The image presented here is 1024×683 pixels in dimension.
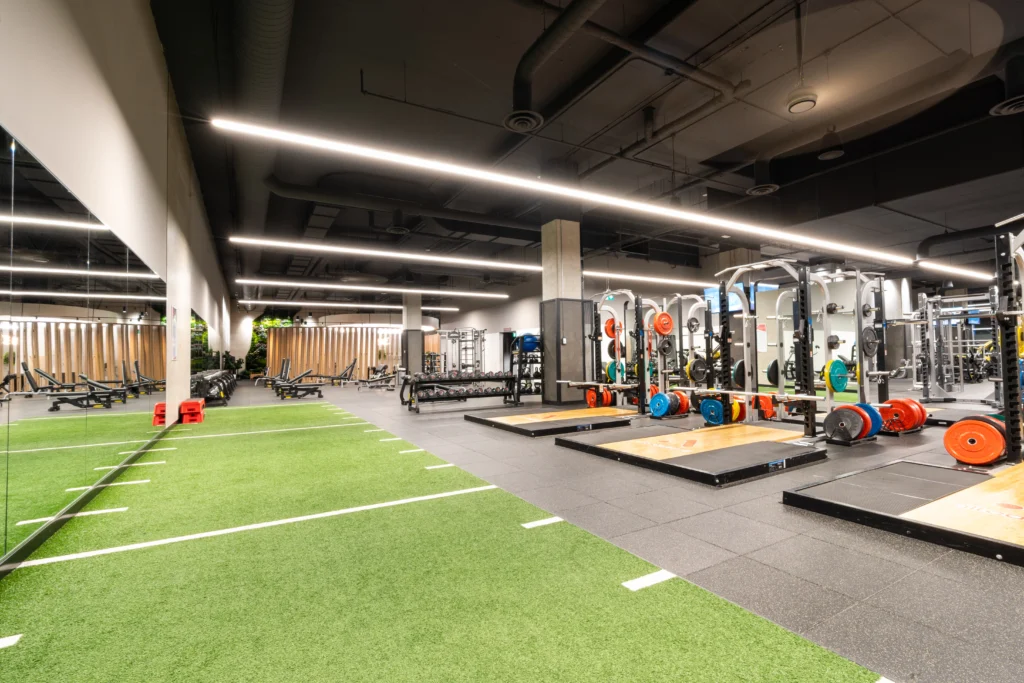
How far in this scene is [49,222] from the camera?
2795 millimetres

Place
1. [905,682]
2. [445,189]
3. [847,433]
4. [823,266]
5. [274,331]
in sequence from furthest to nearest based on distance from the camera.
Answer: [274,331] → [823,266] → [445,189] → [847,433] → [905,682]

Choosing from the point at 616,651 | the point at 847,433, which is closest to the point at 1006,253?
the point at 847,433

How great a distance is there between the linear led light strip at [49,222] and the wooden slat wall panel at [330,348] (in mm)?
19128

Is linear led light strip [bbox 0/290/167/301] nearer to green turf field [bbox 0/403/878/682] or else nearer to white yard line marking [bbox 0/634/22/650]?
green turf field [bbox 0/403/878/682]

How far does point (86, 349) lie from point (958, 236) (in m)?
16.0

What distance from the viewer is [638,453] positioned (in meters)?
4.57

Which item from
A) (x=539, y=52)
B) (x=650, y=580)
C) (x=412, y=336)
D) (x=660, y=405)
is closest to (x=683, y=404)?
(x=660, y=405)

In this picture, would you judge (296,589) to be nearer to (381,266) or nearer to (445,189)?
(445,189)

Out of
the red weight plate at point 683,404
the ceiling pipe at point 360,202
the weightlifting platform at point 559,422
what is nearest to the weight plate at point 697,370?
the red weight plate at point 683,404

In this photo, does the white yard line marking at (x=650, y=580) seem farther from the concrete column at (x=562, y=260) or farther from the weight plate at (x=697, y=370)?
the concrete column at (x=562, y=260)

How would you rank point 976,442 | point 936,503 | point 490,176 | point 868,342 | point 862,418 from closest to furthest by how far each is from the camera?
point 936,503, point 976,442, point 862,418, point 868,342, point 490,176

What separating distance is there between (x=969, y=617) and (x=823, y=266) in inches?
521

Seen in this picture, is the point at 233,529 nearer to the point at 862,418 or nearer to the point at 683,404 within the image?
the point at 862,418

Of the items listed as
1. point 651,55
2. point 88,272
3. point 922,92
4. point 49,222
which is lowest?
point 88,272
